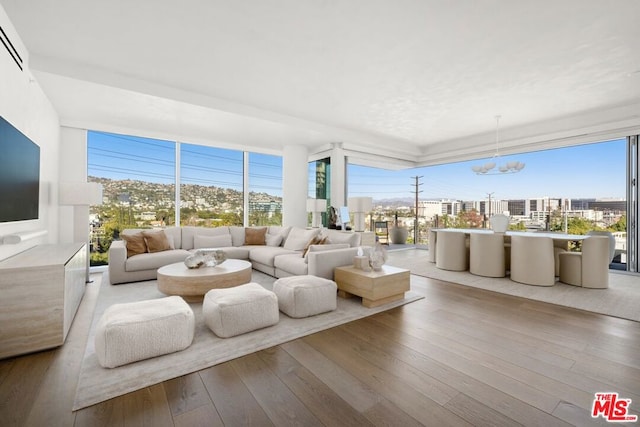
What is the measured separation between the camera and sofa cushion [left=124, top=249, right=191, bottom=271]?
13.6 feet

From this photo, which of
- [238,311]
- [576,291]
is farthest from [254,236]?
[576,291]

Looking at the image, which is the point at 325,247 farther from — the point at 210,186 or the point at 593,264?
the point at 593,264

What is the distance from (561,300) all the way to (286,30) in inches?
174

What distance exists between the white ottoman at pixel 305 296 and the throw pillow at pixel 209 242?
266 centimetres

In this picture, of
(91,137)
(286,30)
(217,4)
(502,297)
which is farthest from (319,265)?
(91,137)

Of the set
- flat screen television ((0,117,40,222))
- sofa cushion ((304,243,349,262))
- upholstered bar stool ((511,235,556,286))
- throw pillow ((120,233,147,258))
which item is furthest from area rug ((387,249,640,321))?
flat screen television ((0,117,40,222))

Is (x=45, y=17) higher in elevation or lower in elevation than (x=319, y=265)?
higher

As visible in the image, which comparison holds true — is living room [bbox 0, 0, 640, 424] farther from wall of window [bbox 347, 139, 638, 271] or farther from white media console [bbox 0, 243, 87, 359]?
wall of window [bbox 347, 139, 638, 271]

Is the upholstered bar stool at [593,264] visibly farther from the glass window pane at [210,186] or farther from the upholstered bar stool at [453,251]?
the glass window pane at [210,186]

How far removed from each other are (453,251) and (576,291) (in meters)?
1.72

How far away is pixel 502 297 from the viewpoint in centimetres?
369

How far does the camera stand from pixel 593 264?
4.05 metres

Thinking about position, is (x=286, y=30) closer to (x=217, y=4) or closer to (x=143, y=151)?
(x=217, y=4)

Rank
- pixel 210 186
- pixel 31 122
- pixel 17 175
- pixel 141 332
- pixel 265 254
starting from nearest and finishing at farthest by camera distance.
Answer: pixel 141 332
pixel 17 175
pixel 31 122
pixel 265 254
pixel 210 186
